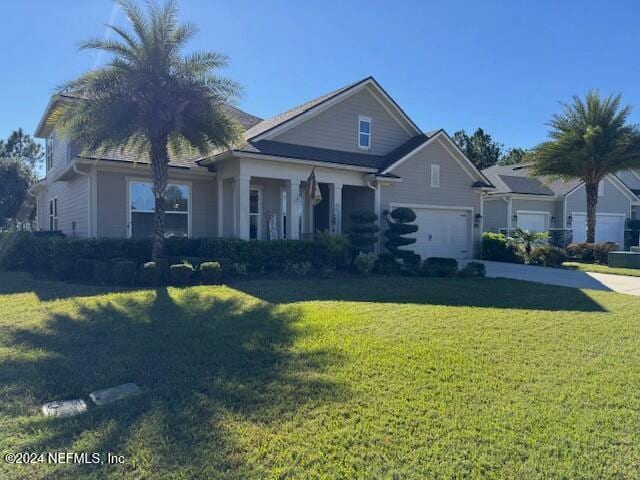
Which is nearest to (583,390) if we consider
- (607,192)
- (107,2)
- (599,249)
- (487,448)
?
(487,448)

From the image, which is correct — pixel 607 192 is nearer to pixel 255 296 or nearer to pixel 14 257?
pixel 255 296

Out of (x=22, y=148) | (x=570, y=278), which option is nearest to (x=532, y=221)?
(x=570, y=278)

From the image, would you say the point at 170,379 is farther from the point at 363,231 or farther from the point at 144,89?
the point at 363,231

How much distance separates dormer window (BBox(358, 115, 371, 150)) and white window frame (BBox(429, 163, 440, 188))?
290cm

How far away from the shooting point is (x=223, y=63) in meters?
12.5

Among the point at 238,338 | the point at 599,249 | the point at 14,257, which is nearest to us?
the point at 238,338

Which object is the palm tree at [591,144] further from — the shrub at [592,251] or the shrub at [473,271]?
the shrub at [473,271]

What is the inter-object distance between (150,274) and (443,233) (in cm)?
1310

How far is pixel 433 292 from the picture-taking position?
10914 millimetres

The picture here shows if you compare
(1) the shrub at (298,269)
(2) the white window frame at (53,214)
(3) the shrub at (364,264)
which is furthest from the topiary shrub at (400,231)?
(2) the white window frame at (53,214)

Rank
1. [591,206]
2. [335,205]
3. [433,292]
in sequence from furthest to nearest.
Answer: [591,206] → [335,205] → [433,292]

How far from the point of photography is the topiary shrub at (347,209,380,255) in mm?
15867

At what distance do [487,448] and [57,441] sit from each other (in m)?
3.47

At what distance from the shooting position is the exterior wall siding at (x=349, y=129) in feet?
55.5
